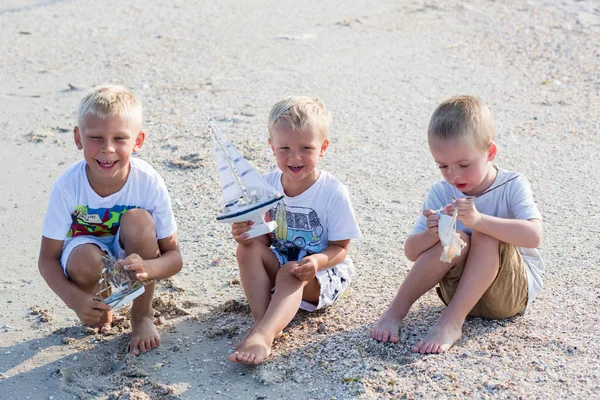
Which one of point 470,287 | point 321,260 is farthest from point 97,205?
point 470,287

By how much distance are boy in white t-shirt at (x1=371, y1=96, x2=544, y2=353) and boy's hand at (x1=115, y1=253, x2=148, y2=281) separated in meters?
1.04

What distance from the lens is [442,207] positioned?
360cm

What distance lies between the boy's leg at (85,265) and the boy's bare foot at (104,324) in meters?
0.17

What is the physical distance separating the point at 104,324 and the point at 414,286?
4.82 ft

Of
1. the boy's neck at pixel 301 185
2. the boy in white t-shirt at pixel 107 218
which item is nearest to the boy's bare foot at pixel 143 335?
the boy in white t-shirt at pixel 107 218

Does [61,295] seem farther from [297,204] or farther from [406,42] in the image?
[406,42]

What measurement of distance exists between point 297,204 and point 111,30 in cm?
604

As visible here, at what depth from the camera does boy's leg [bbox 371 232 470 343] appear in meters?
3.46

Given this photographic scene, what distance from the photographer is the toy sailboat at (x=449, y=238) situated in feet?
10.7

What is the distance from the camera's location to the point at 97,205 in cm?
363

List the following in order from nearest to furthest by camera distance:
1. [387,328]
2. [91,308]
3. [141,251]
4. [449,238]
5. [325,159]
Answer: [449,238] → [91,308] → [387,328] → [141,251] → [325,159]

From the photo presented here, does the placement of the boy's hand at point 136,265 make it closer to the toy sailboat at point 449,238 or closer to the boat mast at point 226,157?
the boat mast at point 226,157

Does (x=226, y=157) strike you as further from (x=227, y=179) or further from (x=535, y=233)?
(x=535, y=233)

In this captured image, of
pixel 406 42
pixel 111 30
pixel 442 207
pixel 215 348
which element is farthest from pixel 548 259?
A: pixel 111 30
